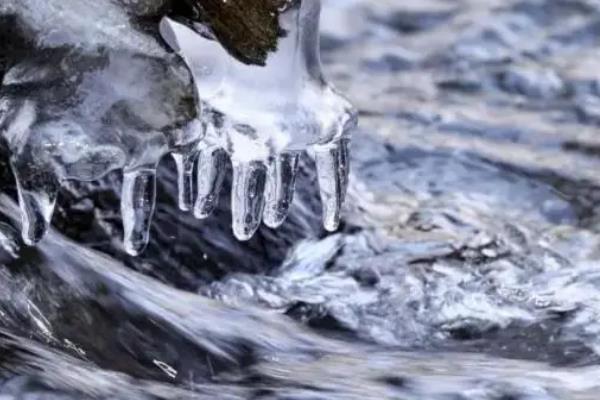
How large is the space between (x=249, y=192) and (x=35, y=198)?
0.36 m

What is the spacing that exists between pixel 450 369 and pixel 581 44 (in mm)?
3246

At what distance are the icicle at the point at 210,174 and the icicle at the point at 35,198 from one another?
33 cm

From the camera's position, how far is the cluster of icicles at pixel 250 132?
225 centimetres

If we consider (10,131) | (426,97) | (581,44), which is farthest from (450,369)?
(581,44)

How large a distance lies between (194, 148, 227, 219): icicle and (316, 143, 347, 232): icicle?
17cm

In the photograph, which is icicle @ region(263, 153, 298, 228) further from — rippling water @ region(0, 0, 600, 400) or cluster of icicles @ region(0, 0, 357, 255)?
rippling water @ region(0, 0, 600, 400)

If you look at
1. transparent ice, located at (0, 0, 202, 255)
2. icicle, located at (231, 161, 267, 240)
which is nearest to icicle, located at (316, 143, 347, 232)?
icicle, located at (231, 161, 267, 240)

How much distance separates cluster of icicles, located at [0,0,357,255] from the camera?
2250mm

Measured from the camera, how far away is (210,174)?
2.43 metres

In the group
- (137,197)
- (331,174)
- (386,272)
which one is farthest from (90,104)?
(386,272)

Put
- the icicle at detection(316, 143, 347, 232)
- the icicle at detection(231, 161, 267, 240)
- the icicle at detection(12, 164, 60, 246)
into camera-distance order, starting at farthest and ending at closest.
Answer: the icicle at detection(316, 143, 347, 232)
the icicle at detection(231, 161, 267, 240)
the icicle at detection(12, 164, 60, 246)

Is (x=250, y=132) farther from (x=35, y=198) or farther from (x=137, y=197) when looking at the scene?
(x=35, y=198)

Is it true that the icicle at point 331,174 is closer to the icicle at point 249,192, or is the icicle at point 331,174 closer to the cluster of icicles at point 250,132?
the cluster of icicles at point 250,132

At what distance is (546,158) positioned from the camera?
15.2ft
